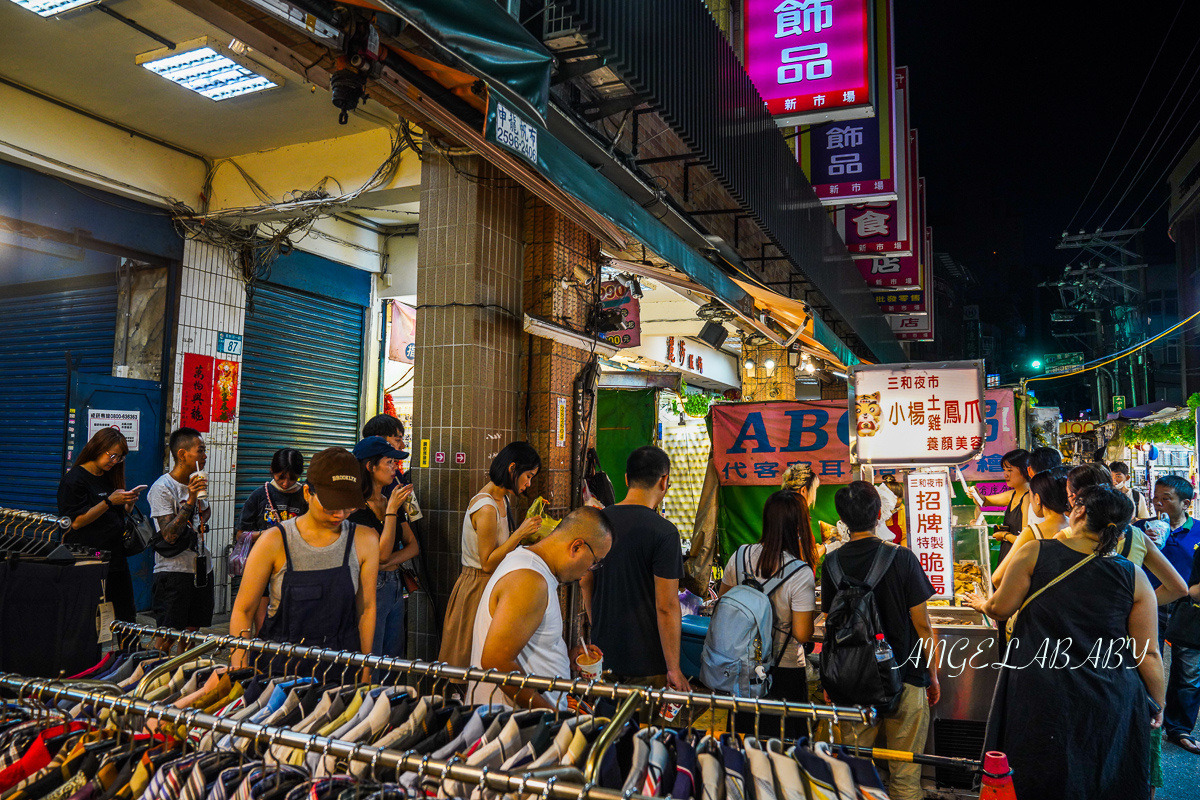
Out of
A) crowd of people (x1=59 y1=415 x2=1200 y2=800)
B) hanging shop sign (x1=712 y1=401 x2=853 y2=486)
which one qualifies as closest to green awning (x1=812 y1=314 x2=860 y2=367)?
hanging shop sign (x1=712 y1=401 x2=853 y2=486)

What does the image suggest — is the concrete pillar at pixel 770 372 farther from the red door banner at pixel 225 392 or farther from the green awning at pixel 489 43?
the green awning at pixel 489 43

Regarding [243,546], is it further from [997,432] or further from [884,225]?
[884,225]

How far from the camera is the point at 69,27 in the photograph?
5.18 m

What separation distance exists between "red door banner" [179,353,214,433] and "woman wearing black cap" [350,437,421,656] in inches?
137

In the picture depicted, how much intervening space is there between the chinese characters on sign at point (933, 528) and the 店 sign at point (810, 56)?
502 cm

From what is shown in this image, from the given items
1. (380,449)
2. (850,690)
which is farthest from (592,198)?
(850,690)

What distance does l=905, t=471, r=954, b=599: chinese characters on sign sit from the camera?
208 inches

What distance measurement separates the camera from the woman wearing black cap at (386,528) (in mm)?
4566

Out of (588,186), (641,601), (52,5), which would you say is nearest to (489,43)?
(588,186)

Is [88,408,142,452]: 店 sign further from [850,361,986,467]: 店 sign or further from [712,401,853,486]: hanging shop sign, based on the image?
[850,361,986,467]: 店 sign

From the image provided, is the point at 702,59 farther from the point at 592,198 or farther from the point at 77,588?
the point at 77,588

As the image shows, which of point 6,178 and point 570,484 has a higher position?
point 6,178

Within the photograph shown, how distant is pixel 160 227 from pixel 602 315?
4.56m

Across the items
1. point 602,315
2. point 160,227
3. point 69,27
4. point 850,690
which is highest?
point 69,27
